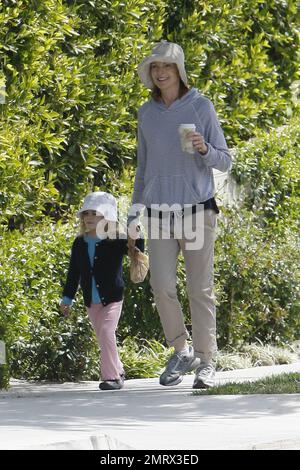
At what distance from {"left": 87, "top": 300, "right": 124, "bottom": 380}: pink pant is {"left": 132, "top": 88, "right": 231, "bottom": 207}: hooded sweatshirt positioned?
2.53ft

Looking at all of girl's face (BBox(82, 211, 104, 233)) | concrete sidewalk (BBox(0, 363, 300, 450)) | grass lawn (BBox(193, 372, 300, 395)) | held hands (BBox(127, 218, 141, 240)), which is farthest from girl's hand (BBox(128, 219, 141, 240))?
grass lawn (BBox(193, 372, 300, 395))

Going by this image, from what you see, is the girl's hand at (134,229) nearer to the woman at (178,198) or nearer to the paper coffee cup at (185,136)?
the woman at (178,198)

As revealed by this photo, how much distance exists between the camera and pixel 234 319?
424 inches

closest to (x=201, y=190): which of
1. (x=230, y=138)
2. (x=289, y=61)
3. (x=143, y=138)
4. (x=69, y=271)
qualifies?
(x=143, y=138)

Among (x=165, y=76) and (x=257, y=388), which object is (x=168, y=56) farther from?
(x=257, y=388)

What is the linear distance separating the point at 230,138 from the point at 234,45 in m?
0.87

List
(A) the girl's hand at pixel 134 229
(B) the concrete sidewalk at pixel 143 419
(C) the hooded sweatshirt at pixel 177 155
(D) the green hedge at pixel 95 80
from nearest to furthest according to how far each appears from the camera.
Answer: (B) the concrete sidewalk at pixel 143 419 < (C) the hooded sweatshirt at pixel 177 155 < (A) the girl's hand at pixel 134 229 < (D) the green hedge at pixel 95 80

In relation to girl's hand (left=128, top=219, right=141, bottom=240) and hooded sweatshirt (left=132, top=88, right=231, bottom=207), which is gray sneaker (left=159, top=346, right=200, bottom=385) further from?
hooded sweatshirt (left=132, top=88, right=231, bottom=207)

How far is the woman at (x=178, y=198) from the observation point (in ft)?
27.8

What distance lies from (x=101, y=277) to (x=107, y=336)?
1.27 ft

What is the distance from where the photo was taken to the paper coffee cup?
26.9ft

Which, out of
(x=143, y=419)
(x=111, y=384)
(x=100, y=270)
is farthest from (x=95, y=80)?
(x=143, y=419)

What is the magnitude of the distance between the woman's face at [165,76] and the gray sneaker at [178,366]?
5.59ft

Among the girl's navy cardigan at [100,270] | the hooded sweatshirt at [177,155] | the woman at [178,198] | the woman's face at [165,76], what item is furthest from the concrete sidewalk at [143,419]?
the woman's face at [165,76]
